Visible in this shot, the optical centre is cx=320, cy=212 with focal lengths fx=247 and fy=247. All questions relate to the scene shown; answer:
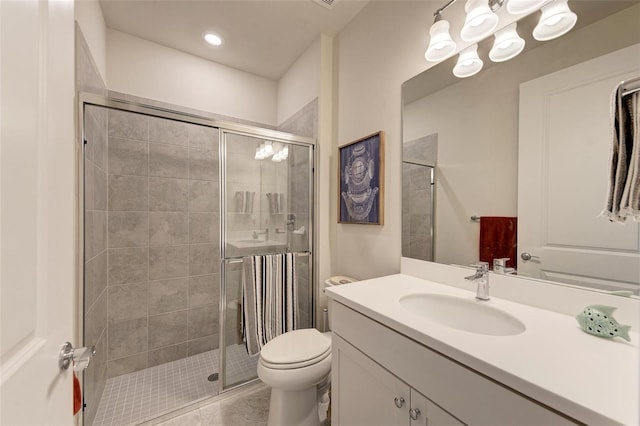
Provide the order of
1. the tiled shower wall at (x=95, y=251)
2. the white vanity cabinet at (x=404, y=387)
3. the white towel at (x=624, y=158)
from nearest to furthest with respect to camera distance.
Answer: the white vanity cabinet at (x=404, y=387)
the white towel at (x=624, y=158)
the tiled shower wall at (x=95, y=251)

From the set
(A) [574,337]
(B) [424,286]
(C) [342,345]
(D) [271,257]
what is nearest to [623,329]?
(A) [574,337]

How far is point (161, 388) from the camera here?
68.7 inches

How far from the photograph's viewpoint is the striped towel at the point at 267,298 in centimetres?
173

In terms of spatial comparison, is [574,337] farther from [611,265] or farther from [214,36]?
[214,36]

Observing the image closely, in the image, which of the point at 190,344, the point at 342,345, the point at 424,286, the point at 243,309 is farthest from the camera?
the point at 190,344

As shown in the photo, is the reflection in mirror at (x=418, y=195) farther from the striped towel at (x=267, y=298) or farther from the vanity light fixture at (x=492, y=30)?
the striped towel at (x=267, y=298)

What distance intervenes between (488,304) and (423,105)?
100 centimetres

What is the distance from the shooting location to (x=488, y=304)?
963 mm

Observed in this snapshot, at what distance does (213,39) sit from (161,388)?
2668 mm

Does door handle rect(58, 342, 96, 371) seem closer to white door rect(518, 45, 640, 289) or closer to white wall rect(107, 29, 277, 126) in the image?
white door rect(518, 45, 640, 289)

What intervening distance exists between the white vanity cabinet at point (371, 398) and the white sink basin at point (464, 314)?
30cm

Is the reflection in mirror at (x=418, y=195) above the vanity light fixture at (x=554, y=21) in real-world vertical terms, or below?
below

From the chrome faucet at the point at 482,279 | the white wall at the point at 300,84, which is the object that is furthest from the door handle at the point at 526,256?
the white wall at the point at 300,84

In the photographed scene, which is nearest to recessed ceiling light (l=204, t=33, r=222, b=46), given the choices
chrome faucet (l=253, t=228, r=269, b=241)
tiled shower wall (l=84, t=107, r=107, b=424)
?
tiled shower wall (l=84, t=107, r=107, b=424)
